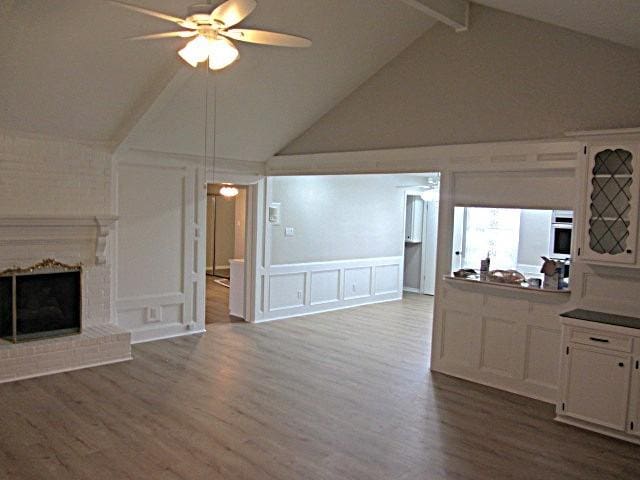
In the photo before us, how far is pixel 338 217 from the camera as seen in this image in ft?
27.8

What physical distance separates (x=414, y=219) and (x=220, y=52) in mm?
7379

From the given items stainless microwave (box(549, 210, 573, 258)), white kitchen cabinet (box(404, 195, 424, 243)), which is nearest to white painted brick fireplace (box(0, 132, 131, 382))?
stainless microwave (box(549, 210, 573, 258))

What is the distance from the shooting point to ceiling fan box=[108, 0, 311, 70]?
2967 mm

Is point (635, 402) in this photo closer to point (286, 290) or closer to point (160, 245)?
point (286, 290)

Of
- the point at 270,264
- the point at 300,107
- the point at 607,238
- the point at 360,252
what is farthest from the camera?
the point at 360,252

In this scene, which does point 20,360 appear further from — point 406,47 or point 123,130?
point 406,47

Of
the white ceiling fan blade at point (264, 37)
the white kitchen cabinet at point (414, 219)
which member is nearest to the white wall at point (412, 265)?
the white kitchen cabinet at point (414, 219)

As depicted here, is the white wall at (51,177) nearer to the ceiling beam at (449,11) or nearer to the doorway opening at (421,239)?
the ceiling beam at (449,11)

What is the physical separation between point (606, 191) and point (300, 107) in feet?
11.1

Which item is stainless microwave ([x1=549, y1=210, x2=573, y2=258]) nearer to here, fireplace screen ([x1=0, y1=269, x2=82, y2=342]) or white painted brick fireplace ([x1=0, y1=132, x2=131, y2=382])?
white painted brick fireplace ([x1=0, y1=132, x2=131, y2=382])

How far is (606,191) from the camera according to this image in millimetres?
4348

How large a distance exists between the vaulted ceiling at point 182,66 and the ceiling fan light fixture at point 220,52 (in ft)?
3.84

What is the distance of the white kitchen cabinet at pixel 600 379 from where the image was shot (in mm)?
4020

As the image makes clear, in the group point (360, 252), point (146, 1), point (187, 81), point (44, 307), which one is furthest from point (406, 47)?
point (44, 307)
